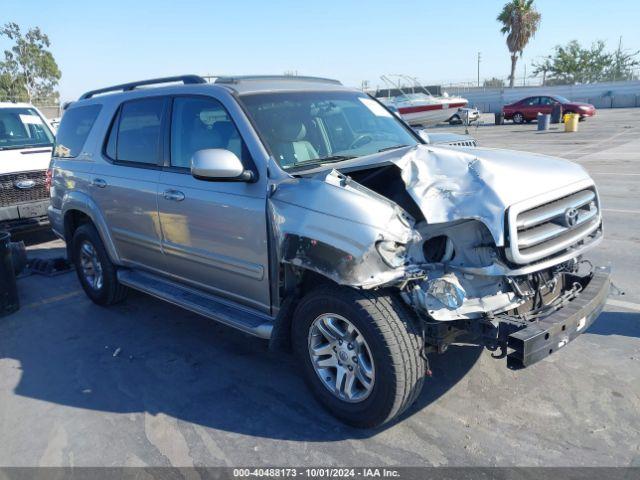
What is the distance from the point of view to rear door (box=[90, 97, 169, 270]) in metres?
4.63

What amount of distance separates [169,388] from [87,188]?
2438mm

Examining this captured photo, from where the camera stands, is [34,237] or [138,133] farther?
[34,237]

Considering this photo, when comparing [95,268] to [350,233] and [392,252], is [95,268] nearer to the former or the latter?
[350,233]

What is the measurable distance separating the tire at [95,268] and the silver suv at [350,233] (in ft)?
2.59

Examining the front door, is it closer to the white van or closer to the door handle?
the door handle

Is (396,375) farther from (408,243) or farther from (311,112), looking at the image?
(311,112)

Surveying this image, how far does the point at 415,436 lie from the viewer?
128 inches

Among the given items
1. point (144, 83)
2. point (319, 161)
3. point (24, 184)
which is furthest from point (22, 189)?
point (319, 161)

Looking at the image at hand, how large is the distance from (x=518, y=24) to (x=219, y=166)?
5470 cm

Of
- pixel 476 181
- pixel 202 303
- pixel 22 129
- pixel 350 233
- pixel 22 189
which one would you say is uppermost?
pixel 22 129

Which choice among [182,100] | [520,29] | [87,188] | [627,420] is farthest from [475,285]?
[520,29]

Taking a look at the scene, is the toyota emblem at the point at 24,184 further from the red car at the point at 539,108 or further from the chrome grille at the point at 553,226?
the red car at the point at 539,108

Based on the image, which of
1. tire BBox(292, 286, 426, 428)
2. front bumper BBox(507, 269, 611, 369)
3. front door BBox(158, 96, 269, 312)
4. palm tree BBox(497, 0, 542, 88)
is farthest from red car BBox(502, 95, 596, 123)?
tire BBox(292, 286, 426, 428)

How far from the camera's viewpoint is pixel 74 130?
5.89m
